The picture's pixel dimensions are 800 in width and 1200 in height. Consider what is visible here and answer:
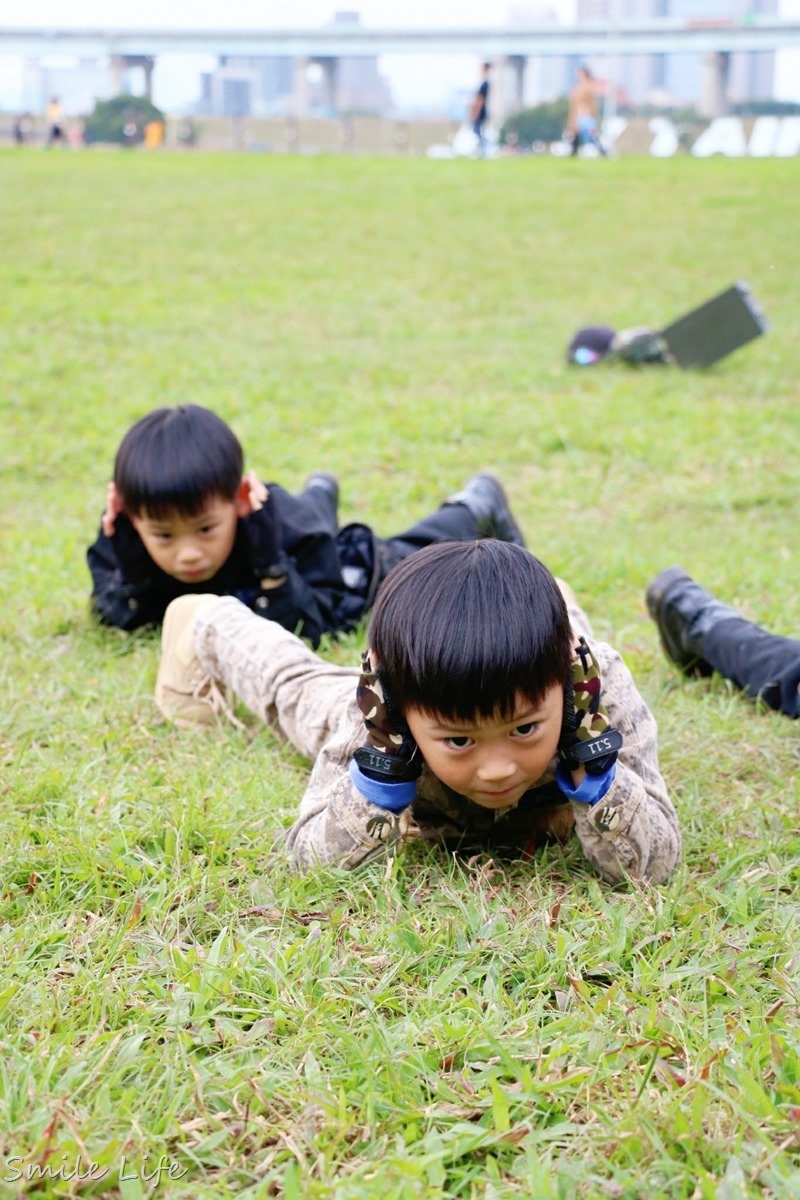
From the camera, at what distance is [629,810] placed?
232 cm

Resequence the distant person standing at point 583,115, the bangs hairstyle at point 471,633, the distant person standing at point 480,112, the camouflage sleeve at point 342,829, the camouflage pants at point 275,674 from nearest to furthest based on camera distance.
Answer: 1. the bangs hairstyle at point 471,633
2. the camouflage sleeve at point 342,829
3. the camouflage pants at point 275,674
4. the distant person standing at point 583,115
5. the distant person standing at point 480,112

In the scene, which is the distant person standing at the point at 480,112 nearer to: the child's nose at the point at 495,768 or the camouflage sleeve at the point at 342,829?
the camouflage sleeve at the point at 342,829

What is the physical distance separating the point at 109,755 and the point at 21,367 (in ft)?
20.0

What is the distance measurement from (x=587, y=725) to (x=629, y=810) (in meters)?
0.19

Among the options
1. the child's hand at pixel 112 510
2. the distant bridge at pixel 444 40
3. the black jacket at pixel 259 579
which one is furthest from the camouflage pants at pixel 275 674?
the distant bridge at pixel 444 40

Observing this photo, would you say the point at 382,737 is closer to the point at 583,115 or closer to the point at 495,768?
the point at 495,768

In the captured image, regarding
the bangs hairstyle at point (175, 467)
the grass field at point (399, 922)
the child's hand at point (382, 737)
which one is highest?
the bangs hairstyle at point (175, 467)

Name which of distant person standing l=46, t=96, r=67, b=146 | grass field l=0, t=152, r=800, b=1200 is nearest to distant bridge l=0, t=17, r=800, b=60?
distant person standing l=46, t=96, r=67, b=146

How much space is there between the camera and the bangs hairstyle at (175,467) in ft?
11.9

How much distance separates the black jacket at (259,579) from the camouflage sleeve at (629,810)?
4.88ft

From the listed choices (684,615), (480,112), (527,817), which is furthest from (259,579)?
(480,112)

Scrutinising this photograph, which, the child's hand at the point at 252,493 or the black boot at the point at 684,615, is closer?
the black boot at the point at 684,615

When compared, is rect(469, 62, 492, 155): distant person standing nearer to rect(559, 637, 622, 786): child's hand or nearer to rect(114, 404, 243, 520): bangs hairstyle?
rect(114, 404, 243, 520): bangs hairstyle
